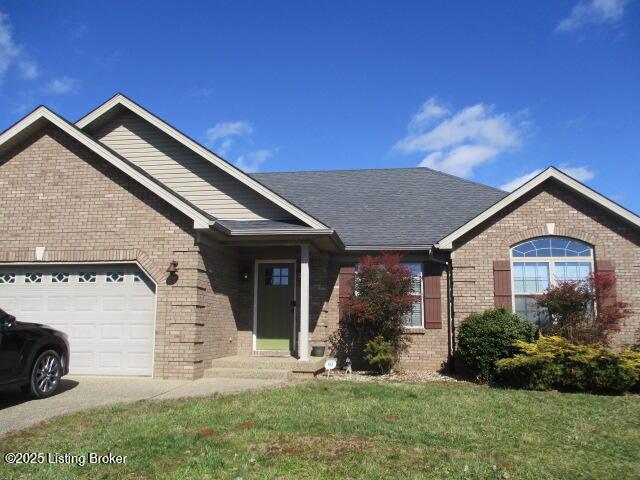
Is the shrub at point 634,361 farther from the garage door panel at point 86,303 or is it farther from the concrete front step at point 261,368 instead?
the garage door panel at point 86,303

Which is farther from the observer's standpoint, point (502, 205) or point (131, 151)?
point (131, 151)

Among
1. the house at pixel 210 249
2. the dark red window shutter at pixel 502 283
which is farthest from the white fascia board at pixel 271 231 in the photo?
the dark red window shutter at pixel 502 283

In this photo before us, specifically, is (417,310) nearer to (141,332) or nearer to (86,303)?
(141,332)

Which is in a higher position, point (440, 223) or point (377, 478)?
point (440, 223)

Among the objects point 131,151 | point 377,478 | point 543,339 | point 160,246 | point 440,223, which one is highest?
point 131,151

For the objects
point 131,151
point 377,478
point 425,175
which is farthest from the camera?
point 425,175

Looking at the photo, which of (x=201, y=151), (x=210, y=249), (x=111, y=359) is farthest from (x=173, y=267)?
(x=201, y=151)

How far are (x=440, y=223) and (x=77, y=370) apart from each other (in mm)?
9135

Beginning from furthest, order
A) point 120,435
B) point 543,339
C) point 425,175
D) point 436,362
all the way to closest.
A: point 425,175 → point 436,362 → point 543,339 → point 120,435

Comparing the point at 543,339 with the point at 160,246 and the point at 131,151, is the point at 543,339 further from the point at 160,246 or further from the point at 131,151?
the point at 131,151

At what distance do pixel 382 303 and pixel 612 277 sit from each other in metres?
4.88

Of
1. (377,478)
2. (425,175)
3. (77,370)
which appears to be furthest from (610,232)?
(77,370)

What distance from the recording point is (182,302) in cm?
1054

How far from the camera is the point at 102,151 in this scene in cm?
1092
